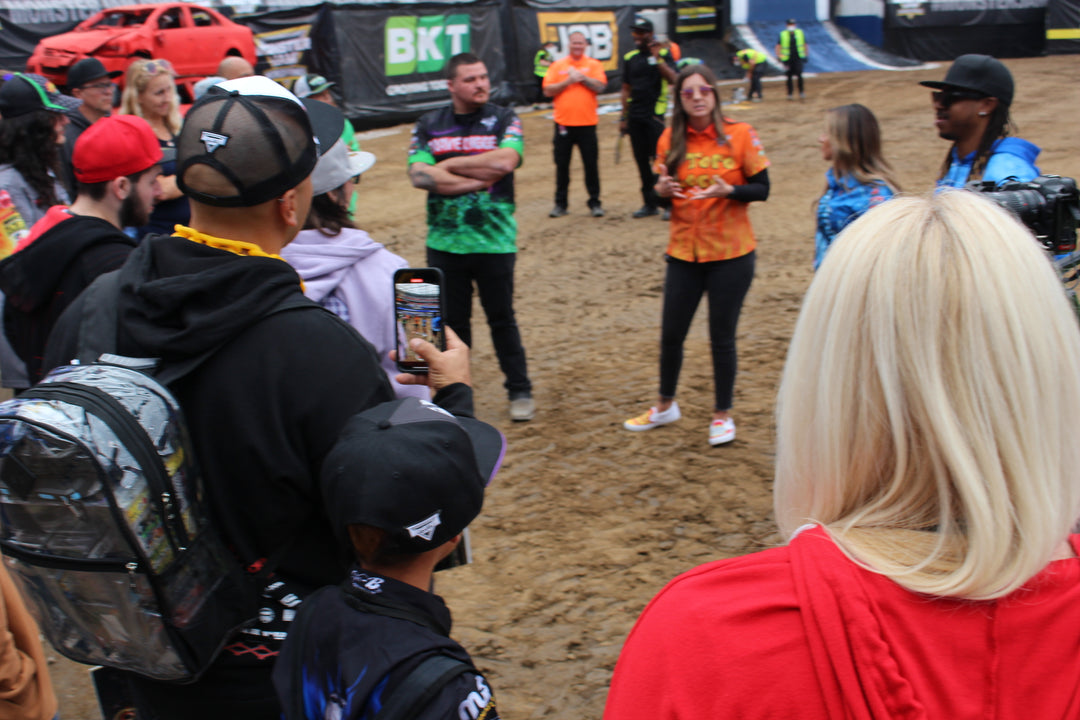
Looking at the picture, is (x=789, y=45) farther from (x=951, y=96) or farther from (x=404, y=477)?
(x=404, y=477)

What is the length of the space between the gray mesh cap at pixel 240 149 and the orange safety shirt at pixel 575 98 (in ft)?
25.6

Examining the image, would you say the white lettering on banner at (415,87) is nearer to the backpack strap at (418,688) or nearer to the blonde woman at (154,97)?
the blonde woman at (154,97)

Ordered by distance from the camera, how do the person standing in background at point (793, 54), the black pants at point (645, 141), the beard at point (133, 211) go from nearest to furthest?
1. the beard at point (133, 211)
2. the black pants at point (645, 141)
3. the person standing in background at point (793, 54)

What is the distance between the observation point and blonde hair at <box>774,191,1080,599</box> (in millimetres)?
897

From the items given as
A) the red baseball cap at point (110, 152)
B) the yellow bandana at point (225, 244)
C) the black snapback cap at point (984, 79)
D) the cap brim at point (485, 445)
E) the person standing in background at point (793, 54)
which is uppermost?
the person standing in background at point (793, 54)

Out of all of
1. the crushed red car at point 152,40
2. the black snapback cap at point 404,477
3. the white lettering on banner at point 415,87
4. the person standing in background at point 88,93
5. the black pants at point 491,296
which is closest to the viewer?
the black snapback cap at point 404,477

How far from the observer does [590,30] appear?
19.9 metres

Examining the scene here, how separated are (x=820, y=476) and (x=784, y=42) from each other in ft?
63.2

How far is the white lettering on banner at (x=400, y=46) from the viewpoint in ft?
55.8

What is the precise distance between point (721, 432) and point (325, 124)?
301 cm

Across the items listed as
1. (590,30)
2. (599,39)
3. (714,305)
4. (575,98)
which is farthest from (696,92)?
(599,39)

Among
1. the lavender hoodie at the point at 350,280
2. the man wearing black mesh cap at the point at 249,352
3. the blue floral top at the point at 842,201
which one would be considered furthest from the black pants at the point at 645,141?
the man wearing black mesh cap at the point at 249,352

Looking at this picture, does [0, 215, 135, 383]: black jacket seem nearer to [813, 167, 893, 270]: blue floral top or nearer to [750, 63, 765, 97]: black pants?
[813, 167, 893, 270]: blue floral top

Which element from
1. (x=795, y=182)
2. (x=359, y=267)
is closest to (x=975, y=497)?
(x=359, y=267)
